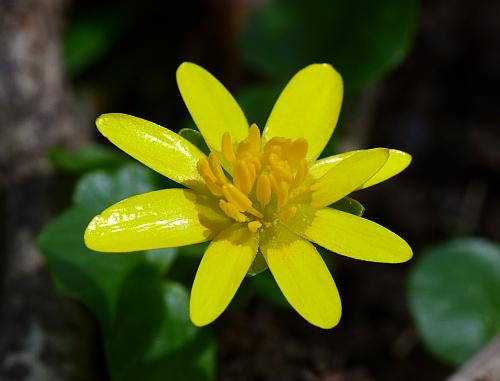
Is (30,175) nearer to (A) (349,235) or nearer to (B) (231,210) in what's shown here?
(B) (231,210)

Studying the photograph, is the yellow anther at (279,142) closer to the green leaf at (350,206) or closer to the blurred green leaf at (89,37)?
the green leaf at (350,206)

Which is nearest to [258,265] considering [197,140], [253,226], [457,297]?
[253,226]

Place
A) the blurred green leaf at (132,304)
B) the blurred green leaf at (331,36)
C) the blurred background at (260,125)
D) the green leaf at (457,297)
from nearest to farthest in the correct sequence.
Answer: the blurred green leaf at (132,304) < the blurred background at (260,125) < the green leaf at (457,297) < the blurred green leaf at (331,36)

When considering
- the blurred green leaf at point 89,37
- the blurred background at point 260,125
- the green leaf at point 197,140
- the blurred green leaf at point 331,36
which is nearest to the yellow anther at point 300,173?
the green leaf at point 197,140

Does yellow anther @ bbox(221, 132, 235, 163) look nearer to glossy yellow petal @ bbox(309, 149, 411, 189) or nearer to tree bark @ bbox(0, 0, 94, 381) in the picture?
glossy yellow petal @ bbox(309, 149, 411, 189)

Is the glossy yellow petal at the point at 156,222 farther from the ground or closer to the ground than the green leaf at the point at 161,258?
farther from the ground

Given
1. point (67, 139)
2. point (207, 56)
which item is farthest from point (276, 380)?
point (207, 56)

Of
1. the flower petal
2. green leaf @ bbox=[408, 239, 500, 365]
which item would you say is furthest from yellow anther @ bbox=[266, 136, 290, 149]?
green leaf @ bbox=[408, 239, 500, 365]
